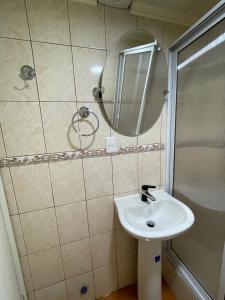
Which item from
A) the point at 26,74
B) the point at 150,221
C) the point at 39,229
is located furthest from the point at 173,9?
the point at 39,229

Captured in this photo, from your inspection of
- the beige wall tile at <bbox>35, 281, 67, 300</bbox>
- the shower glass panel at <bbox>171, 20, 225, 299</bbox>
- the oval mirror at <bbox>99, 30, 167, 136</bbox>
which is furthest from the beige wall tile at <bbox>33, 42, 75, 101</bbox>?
the beige wall tile at <bbox>35, 281, 67, 300</bbox>

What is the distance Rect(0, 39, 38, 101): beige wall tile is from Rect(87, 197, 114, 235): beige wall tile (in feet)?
2.83

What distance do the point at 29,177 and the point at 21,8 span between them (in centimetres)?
97

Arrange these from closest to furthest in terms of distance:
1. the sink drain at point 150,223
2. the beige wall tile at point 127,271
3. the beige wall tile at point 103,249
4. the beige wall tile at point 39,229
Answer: the beige wall tile at point 39,229
the sink drain at point 150,223
the beige wall tile at point 103,249
the beige wall tile at point 127,271

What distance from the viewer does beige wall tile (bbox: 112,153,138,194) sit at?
3.96 feet

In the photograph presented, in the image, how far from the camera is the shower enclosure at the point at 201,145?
925 millimetres

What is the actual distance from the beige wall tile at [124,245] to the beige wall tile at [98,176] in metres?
0.40

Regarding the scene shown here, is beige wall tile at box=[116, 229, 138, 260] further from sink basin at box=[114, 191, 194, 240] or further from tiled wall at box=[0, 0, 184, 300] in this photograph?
sink basin at box=[114, 191, 194, 240]

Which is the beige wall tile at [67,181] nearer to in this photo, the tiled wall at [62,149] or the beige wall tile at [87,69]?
the tiled wall at [62,149]

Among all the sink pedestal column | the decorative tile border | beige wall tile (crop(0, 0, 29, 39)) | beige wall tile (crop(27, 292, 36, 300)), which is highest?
beige wall tile (crop(0, 0, 29, 39))

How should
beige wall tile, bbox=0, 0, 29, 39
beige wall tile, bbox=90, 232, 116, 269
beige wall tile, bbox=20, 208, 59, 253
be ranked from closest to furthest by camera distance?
beige wall tile, bbox=0, 0, 29, 39
beige wall tile, bbox=20, 208, 59, 253
beige wall tile, bbox=90, 232, 116, 269

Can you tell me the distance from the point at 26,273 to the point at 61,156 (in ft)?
2.91

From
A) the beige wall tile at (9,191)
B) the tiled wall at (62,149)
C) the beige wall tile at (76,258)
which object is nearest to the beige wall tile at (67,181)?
the tiled wall at (62,149)

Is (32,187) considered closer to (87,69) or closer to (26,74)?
(26,74)
